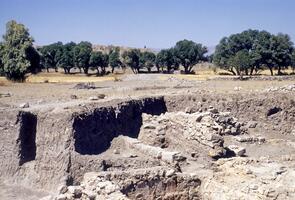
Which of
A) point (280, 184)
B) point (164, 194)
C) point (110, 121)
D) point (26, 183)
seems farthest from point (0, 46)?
point (280, 184)

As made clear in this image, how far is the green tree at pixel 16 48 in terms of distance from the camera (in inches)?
1358

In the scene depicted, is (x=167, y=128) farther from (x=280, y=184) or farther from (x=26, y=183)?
(x=280, y=184)

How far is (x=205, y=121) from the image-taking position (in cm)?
1667

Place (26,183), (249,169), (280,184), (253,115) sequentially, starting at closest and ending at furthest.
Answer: (280,184), (249,169), (26,183), (253,115)

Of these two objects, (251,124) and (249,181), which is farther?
(251,124)

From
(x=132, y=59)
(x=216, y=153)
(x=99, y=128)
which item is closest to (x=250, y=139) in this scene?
(x=216, y=153)

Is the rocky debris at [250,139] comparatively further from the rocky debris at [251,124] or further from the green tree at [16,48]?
the green tree at [16,48]

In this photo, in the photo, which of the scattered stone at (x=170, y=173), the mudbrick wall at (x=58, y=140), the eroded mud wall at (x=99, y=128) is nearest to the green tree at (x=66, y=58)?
the eroded mud wall at (x=99, y=128)

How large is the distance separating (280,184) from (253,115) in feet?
44.1

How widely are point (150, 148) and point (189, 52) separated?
39.3 meters

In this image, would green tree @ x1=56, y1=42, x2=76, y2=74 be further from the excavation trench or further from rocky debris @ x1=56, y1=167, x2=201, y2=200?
rocky debris @ x1=56, y1=167, x2=201, y2=200

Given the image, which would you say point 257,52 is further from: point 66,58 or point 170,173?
point 170,173

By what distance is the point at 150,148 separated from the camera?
15.5 m

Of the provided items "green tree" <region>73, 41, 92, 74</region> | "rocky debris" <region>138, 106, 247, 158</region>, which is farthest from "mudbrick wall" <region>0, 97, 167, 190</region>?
"green tree" <region>73, 41, 92, 74</region>
